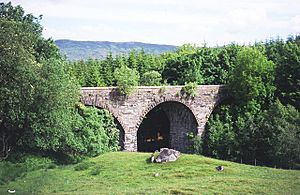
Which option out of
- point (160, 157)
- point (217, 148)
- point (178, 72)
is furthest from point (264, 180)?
point (178, 72)

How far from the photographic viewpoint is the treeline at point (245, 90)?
3500cm

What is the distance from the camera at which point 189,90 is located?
40.6 metres

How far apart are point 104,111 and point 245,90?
12767 mm

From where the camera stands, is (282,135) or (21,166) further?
(282,135)

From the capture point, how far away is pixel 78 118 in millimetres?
34406

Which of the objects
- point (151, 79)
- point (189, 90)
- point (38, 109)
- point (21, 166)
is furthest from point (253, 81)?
point (21, 166)

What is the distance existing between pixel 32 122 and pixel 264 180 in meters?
15.3

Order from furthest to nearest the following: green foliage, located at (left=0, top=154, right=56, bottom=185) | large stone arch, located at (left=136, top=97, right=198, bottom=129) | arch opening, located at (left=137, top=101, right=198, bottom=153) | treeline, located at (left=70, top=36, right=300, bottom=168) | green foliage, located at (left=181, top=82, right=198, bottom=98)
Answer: arch opening, located at (left=137, top=101, right=198, bottom=153), green foliage, located at (left=181, top=82, right=198, bottom=98), large stone arch, located at (left=136, top=97, right=198, bottom=129), treeline, located at (left=70, top=36, right=300, bottom=168), green foliage, located at (left=0, top=154, right=56, bottom=185)

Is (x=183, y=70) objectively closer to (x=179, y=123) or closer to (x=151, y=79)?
(x=151, y=79)

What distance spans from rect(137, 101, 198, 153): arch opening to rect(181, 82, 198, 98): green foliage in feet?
3.50

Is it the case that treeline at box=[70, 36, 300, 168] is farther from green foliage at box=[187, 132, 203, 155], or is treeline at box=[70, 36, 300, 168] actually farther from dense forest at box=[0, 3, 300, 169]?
green foliage at box=[187, 132, 203, 155]

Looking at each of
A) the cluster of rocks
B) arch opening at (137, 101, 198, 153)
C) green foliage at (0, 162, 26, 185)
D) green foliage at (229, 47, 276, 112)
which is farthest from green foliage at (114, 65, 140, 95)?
green foliage at (0, 162, 26, 185)

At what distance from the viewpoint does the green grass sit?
945 inches

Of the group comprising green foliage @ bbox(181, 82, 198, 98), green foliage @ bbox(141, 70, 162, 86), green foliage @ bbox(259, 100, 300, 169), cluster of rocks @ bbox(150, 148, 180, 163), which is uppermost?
green foliage @ bbox(141, 70, 162, 86)
